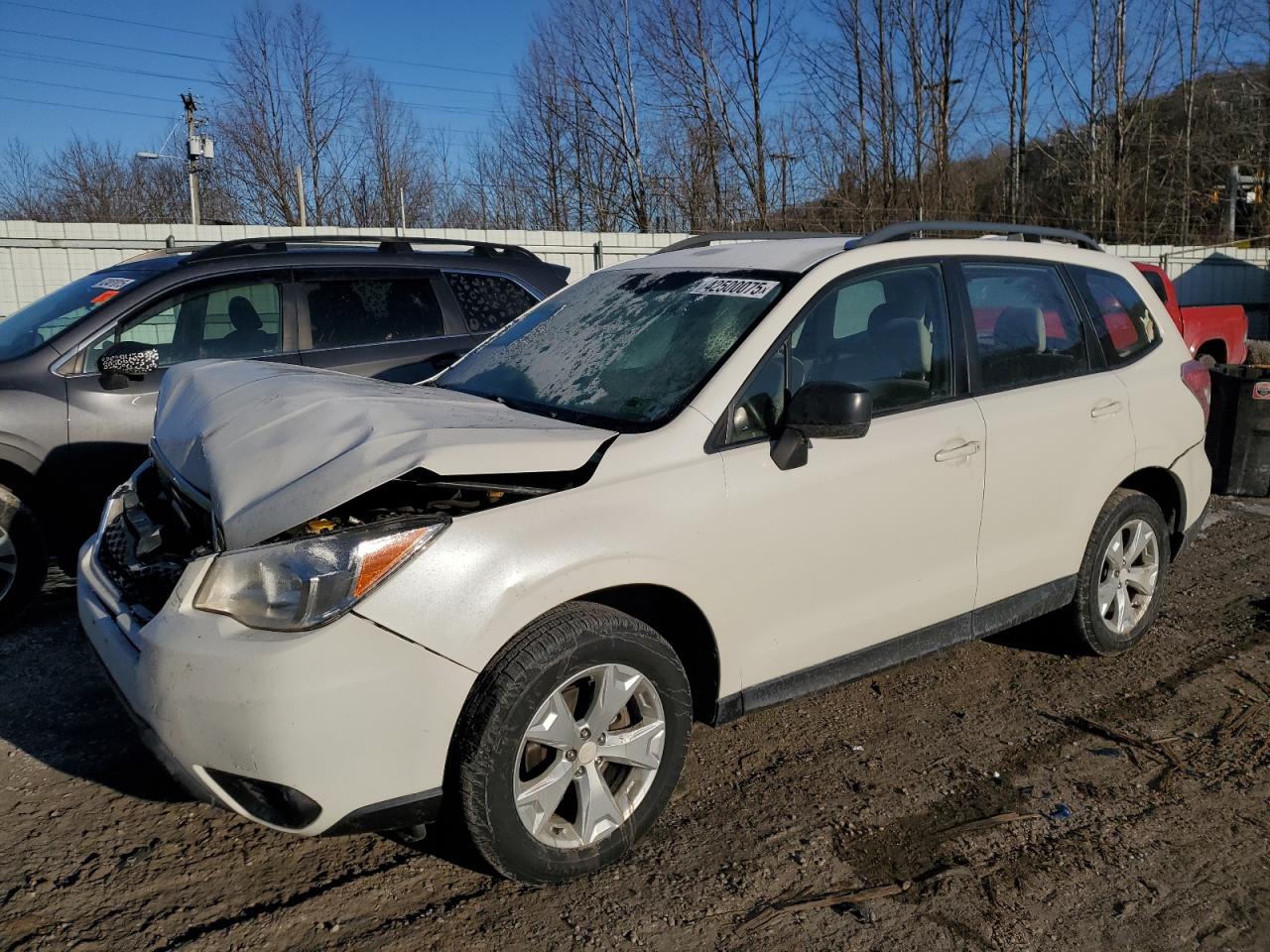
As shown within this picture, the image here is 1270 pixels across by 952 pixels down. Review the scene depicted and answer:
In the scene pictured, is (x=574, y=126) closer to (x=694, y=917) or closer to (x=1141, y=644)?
(x=1141, y=644)

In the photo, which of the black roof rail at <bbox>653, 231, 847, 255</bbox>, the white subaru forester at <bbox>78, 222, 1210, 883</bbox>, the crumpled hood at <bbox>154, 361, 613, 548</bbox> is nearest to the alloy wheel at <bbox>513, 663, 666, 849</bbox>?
Result: the white subaru forester at <bbox>78, 222, 1210, 883</bbox>

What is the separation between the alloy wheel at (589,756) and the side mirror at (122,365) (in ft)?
11.5

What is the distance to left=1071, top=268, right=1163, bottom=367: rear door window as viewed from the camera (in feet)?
14.6

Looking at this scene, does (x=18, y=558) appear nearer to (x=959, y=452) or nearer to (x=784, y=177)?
(x=959, y=452)

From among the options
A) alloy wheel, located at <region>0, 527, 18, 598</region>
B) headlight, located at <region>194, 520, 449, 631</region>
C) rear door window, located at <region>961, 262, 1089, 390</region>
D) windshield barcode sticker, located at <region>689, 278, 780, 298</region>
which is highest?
windshield barcode sticker, located at <region>689, 278, 780, 298</region>

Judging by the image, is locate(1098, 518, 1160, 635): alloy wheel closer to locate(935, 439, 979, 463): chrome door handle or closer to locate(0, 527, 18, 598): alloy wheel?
locate(935, 439, 979, 463): chrome door handle

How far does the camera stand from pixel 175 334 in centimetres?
561

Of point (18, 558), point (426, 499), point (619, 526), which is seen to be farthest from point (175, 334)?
point (619, 526)

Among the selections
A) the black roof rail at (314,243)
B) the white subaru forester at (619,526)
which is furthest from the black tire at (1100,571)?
the black roof rail at (314,243)

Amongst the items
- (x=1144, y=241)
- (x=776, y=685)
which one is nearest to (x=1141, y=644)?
(x=776, y=685)

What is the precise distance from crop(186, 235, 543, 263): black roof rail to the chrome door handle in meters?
3.88

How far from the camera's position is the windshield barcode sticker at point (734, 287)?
3.54 meters

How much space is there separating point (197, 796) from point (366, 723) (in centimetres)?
56

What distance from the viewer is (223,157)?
964 inches
